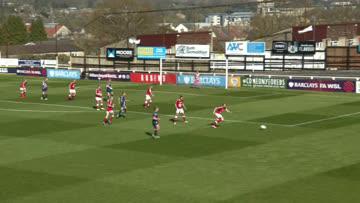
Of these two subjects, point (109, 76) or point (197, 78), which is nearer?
point (197, 78)

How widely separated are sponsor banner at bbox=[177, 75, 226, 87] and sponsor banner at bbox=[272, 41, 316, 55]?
1331 cm

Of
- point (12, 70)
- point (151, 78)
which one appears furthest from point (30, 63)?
point (151, 78)

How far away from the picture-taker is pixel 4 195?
20.2 metres

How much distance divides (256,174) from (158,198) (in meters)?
→ 4.94

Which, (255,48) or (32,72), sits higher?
(255,48)

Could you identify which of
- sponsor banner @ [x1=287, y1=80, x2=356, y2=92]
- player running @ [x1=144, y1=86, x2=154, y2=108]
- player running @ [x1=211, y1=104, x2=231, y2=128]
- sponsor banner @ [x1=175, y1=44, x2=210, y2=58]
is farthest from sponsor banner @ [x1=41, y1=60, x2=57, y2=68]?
player running @ [x1=211, y1=104, x2=231, y2=128]

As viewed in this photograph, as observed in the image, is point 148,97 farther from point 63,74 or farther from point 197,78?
point 63,74

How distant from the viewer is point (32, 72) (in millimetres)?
80438

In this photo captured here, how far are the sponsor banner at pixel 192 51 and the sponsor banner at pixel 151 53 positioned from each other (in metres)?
4.24

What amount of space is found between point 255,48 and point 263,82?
504 centimetres

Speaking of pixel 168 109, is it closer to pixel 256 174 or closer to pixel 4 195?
pixel 256 174

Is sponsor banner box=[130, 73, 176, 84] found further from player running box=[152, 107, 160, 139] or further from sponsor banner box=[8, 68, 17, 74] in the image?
player running box=[152, 107, 160, 139]

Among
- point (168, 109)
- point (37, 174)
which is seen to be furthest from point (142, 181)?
point (168, 109)

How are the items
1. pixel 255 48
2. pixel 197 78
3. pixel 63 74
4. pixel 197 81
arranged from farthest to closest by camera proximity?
1. pixel 63 74
2. pixel 255 48
3. pixel 197 81
4. pixel 197 78
